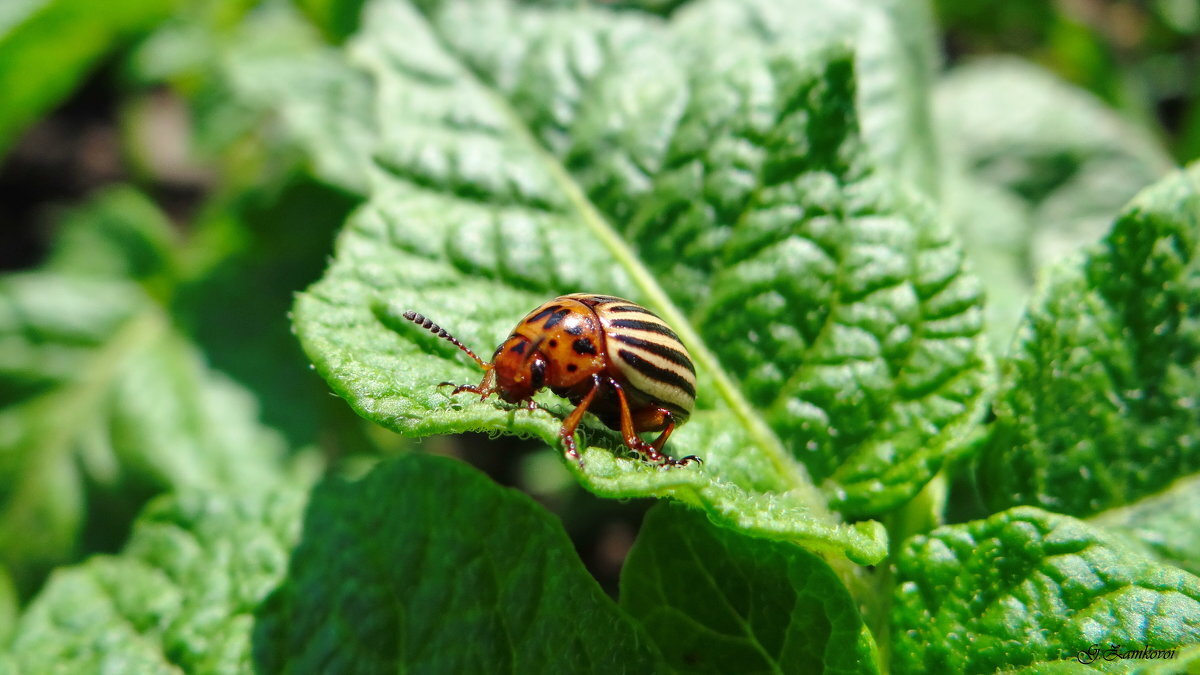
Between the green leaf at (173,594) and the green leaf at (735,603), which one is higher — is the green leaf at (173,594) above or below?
below

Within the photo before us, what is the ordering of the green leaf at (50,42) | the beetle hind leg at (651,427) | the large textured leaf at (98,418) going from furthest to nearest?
the green leaf at (50,42)
the large textured leaf at (98,418)
the beetle hind leg at (651,427)

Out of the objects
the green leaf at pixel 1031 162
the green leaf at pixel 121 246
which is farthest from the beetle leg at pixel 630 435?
the green leaf at pixel 121 246

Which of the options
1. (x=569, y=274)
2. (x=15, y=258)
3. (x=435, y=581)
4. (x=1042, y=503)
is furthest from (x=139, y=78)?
(x=1042, y=503)

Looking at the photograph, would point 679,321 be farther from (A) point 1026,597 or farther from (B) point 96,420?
(B) point 96,420

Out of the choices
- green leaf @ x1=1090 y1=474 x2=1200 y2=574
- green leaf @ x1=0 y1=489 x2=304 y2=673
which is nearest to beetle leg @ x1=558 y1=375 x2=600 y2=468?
green leaf @ x1=0 y1=489 x2=304 y2=673

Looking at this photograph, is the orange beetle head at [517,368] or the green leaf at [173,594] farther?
the green leaf at [173,594]

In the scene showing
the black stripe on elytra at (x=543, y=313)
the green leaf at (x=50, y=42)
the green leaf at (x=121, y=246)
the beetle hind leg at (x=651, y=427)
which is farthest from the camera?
the green leaf at (x=121, y=246)

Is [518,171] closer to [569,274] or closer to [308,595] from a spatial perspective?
[569,274]

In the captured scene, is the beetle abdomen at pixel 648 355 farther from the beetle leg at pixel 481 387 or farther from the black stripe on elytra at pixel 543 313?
the beetle leg at pixel 481 387
